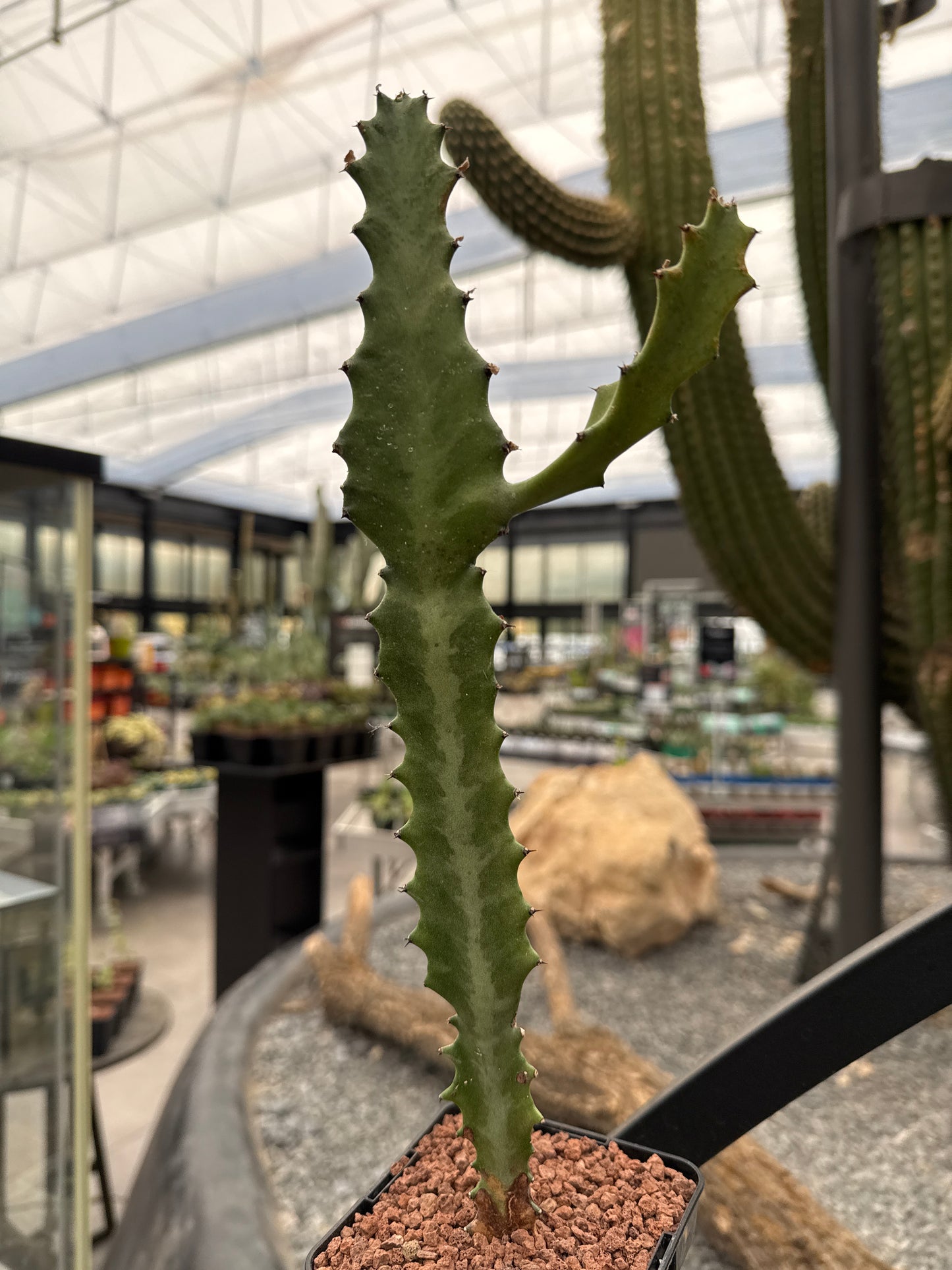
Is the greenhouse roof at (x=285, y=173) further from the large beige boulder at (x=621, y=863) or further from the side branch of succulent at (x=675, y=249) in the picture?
the large beige boulder at (x=621, y=863)

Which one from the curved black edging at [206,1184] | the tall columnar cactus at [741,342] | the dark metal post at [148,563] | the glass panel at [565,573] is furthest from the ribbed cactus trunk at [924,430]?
the dark metal post at [148,563]

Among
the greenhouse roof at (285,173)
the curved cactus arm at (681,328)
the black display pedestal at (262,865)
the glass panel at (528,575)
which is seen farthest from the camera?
the glass panel at (528,575)

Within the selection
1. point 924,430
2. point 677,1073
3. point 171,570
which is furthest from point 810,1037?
point 171,570

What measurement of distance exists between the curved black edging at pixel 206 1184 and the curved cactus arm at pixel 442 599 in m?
0.78

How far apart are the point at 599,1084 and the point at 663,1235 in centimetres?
110

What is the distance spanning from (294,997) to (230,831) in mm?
1142

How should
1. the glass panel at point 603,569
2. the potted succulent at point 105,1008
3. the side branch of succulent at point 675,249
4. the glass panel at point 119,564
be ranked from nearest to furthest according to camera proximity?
the side branch of succulent at point 675,249
the potted succulent at point 105,1008
the glass panel at point 119,564
the glass panel at point 603,569

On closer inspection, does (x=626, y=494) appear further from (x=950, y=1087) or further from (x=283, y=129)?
(x=950, y=1087)

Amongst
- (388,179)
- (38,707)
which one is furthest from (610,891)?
(388,179)

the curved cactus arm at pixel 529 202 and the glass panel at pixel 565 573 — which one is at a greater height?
the glass panel at pixel 565 573

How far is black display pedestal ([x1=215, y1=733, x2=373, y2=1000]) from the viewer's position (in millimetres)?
3297

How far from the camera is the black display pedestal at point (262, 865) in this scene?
130 inches

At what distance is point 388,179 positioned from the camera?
65 cm

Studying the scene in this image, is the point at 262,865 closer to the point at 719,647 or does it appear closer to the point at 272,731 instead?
the point at 272,731
